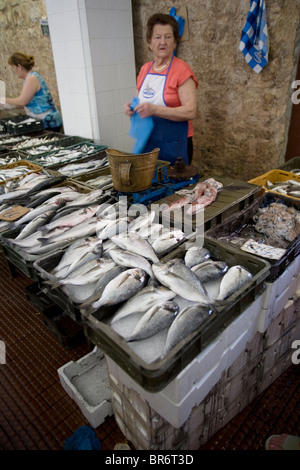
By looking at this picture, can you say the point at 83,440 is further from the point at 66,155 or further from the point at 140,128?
the point at 66,155

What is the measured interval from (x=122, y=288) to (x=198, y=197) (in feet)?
4.68

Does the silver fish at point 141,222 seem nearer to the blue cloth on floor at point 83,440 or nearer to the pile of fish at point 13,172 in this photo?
the blue cloth on floor at point 83,440

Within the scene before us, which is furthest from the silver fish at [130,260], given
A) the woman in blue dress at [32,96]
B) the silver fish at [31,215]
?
the woman in blue dress at [32,96]

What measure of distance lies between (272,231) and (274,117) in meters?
2.80

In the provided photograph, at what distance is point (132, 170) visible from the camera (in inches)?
107

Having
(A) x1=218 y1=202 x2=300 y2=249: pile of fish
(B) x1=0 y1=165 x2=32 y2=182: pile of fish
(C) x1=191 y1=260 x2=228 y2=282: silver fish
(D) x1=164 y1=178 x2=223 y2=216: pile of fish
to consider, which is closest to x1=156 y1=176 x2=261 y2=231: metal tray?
(D) x1=164 y1=178 x2=223 y2=216: pile of fish

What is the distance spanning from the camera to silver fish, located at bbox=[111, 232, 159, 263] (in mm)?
1996

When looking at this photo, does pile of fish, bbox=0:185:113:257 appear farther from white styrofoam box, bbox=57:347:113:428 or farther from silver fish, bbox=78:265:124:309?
white styrofoam box, bbox=57:347:113:428

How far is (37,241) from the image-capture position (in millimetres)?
2418

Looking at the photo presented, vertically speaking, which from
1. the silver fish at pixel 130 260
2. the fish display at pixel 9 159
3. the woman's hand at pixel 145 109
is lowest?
the silver fish at pixel 130 260

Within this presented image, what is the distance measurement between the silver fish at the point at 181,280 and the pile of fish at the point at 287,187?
1.74 meters

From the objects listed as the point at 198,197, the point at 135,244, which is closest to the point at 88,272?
the point at 135,244

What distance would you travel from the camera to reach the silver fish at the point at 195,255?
1.98 m
